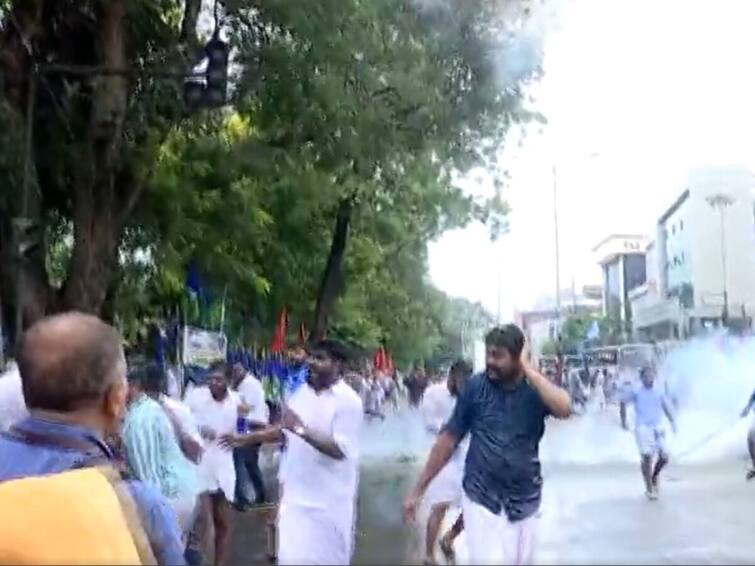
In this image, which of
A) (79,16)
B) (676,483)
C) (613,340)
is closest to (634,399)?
(676,483)

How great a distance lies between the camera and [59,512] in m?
2.47

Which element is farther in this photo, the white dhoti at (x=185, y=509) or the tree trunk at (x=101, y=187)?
the tree trunk at (x=101, y=187)

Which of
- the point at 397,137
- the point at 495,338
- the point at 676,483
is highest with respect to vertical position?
the point at 397,137

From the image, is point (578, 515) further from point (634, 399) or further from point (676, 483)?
point (676, 483)

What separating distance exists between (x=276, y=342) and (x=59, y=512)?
717 inches

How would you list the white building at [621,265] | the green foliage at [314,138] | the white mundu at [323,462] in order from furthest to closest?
the green foliage at [314,138], the white building at [621,265], the white mundu at [323,462]

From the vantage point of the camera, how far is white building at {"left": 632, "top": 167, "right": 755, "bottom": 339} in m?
6.97

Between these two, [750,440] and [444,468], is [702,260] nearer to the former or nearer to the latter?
[444,468]

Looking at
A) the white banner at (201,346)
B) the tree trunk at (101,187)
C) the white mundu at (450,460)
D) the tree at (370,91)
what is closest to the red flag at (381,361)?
the white mundu at (450,460)

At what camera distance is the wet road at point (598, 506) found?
148 inches

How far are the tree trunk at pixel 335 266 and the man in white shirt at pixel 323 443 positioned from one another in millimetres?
7043

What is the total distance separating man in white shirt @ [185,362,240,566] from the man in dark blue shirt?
3.51 metres

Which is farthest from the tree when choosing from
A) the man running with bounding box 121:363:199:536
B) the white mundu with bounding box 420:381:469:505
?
the man running with bounding box 121:363:199:536

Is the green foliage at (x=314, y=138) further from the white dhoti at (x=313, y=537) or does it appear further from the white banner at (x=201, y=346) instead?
the white dhoti at (x=313, y=537)
